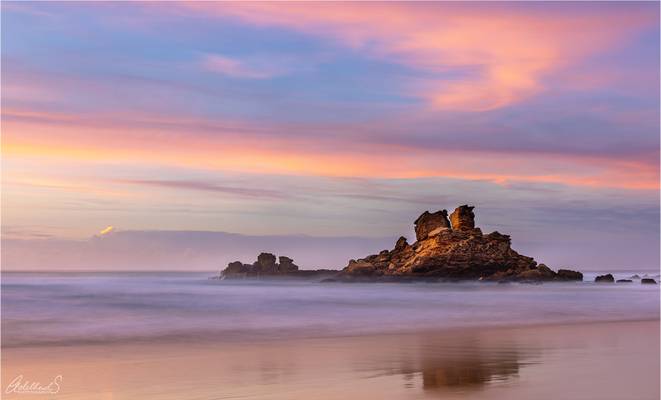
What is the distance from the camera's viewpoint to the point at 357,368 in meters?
14.2

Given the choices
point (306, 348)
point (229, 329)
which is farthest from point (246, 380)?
point (229, 329)

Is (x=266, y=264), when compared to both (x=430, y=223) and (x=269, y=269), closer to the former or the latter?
(x=269, y=269)

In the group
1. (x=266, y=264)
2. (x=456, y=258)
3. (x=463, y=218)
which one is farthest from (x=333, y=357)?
(x=266, y=264)

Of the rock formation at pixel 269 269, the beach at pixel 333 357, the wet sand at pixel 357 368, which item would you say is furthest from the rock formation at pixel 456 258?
the wet sand at pixel 357 368

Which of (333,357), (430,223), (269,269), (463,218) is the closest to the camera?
(333,357)

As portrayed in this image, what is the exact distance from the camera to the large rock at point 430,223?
4269 inches

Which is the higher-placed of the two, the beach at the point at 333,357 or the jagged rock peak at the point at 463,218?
the jagged rock peak at the point at 463,218

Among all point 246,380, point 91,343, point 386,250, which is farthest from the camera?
point 386,250

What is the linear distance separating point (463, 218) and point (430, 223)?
5.08 m

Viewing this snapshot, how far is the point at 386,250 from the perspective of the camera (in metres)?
120

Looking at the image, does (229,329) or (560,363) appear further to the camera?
(229,329)

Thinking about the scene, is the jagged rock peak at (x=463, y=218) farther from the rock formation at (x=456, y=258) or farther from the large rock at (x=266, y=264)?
the large rock at (x=266, y=264)

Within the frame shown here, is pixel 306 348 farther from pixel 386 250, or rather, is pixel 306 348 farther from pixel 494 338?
pixel 386 250

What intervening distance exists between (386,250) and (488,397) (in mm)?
109385
